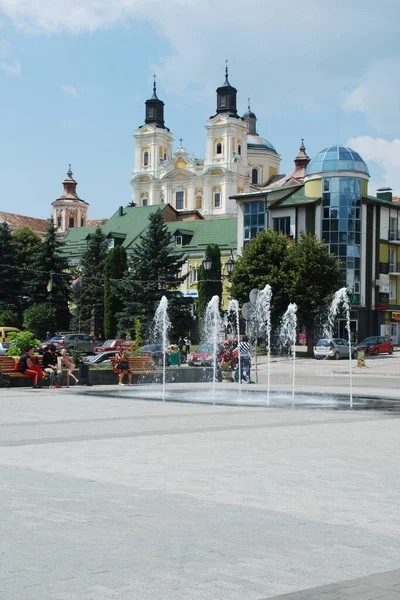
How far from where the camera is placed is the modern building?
214 ft

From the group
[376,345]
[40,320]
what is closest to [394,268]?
[376,345]

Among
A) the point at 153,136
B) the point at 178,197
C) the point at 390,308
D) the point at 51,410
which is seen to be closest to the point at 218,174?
the point at 178,197

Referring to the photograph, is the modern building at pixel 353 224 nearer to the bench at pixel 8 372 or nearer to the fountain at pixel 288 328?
the fountain at pixel 288 328

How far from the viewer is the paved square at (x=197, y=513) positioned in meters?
4.92

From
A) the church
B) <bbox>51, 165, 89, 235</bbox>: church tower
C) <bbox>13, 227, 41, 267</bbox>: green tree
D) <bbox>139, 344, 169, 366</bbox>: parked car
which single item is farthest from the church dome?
<bbox>139, 344, 169, 366</bbox>: parked car

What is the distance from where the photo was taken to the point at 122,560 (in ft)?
17.5

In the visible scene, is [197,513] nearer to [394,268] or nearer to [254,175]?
[394,268]

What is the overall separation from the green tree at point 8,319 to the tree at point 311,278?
2174cm

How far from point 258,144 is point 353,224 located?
69.8 m

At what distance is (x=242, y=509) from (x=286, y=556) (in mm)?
1517

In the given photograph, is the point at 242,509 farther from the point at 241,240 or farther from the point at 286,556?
the point at 241,240

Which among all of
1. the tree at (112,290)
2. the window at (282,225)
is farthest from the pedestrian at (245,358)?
the tree at (112,290)

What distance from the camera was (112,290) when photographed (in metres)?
70.1

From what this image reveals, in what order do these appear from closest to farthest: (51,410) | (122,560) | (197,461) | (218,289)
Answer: (122,560), (197,461), (51,410), (218,289)
